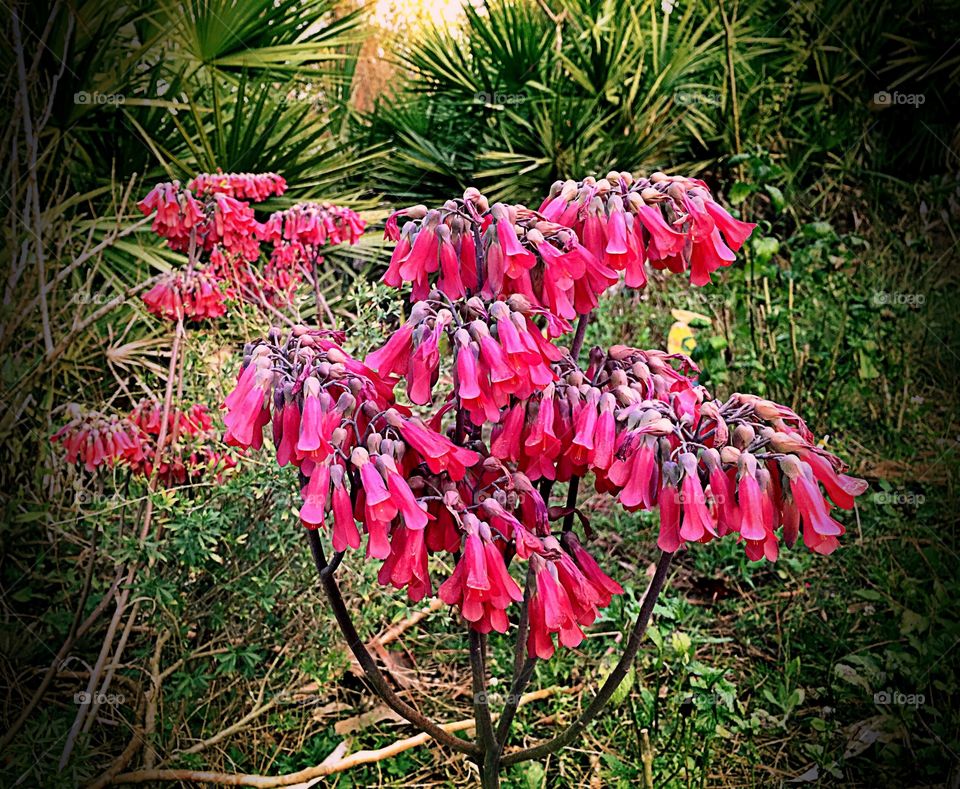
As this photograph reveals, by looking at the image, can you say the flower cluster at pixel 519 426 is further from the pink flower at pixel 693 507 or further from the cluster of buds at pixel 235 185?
the cluster of buds at pixel 235 185

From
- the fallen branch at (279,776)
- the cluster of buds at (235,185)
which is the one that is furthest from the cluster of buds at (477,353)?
the cluster of buds at (235,185)

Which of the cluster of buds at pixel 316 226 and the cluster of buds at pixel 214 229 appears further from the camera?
the cluster of buds at pixel 316 226

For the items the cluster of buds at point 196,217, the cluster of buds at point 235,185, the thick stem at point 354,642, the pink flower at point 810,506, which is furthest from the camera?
the cluster of buds at point 235,185

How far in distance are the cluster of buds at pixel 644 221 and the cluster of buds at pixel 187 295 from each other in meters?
1.22

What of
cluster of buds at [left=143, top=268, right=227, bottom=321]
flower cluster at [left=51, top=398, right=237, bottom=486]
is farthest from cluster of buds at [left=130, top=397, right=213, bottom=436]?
cluster of buds at [left=143, top=268, right=227, bottom=321]

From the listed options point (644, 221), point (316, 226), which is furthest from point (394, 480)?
point (316, 226)

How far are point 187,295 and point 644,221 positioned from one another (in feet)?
4.57

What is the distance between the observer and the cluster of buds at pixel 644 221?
1.29m

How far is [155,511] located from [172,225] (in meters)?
0.75

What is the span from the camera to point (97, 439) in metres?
2.07

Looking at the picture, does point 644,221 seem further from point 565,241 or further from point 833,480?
point 833,480

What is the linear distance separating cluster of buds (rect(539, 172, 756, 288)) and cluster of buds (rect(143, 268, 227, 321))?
1.22 metres

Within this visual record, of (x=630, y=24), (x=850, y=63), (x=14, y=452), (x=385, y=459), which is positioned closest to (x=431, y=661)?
(x=14, y=452)

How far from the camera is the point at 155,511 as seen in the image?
91.0 inches
